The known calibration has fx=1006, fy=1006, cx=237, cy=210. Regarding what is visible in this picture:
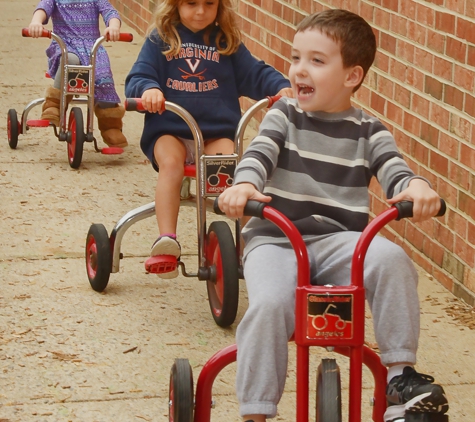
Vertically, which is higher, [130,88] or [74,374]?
[130,88]

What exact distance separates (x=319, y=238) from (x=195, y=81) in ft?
5.66

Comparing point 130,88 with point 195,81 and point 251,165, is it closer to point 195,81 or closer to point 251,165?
point 195,81

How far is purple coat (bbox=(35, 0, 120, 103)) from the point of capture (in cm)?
717

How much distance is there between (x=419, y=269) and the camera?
5.14 metres

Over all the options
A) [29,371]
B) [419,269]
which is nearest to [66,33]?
[419,269]

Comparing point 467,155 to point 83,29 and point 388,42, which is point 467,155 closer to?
point 388,42

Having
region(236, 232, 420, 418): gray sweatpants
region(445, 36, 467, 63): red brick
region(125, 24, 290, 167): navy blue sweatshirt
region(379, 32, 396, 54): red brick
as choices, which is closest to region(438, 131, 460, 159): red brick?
region(445, 36, 467, 63): red brick

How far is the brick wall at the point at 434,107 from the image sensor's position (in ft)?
15.2

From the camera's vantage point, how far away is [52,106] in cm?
739

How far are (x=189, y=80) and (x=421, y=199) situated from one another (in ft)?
6.56

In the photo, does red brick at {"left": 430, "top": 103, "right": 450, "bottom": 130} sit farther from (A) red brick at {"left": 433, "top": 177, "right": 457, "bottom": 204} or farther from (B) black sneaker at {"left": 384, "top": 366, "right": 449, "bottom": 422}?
(B) black sneaker at {"left": 384, "top": 366, "right": 449, "bottom": 422}

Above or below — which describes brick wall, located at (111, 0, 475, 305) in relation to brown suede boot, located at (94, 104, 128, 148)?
above

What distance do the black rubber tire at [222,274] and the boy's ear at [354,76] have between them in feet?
3.97

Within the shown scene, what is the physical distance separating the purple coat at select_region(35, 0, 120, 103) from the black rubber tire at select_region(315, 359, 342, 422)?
4.67m
